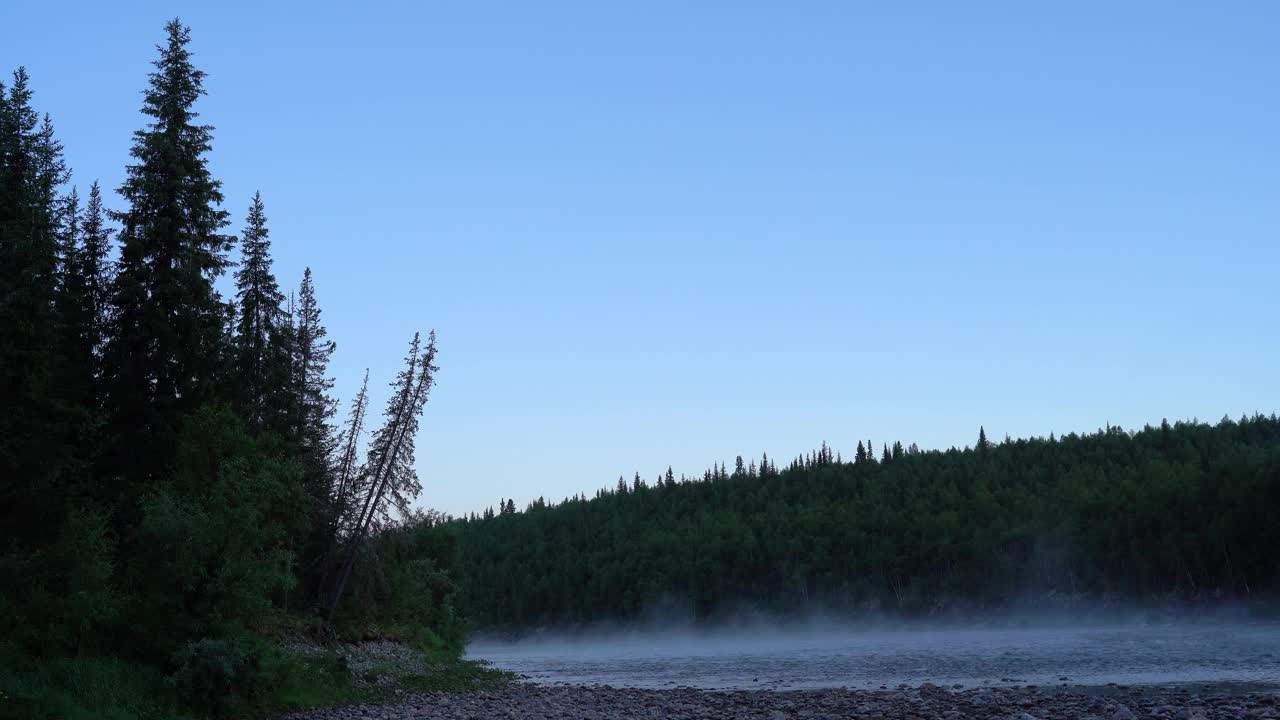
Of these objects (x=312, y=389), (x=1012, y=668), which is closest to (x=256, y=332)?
(x=312, y=389)

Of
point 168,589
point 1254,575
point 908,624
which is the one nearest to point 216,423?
point 168,589

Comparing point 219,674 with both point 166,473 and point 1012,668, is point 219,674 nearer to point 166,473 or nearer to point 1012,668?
point 166,473

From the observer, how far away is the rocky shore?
98.4ft

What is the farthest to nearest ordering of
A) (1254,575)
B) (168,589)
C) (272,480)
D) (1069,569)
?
(1069,569)
(1254,575)
(272,480)
(168,589)

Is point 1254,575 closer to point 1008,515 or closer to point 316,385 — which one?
point 1008,515

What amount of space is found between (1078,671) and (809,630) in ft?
426

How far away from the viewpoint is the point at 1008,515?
18062cm

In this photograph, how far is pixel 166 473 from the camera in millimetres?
37250

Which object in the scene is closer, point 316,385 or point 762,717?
point 762,717

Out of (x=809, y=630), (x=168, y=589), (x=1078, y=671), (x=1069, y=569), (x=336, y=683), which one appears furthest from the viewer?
(x=809, y=630)

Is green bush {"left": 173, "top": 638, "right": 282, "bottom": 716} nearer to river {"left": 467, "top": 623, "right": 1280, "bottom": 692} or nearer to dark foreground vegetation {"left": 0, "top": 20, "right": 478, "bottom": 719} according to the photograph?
dark foreground vegetation {"left": 0, "top": 20, "right": 478, "bottom": 719}

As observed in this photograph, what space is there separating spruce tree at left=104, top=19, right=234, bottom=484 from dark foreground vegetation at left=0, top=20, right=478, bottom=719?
82 mm

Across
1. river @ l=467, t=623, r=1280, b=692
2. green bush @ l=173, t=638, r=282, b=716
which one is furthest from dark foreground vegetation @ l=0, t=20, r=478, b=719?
river @ l=467, t=623, r=1280, b=692

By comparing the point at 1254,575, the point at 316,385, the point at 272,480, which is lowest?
the point at 1254,575
